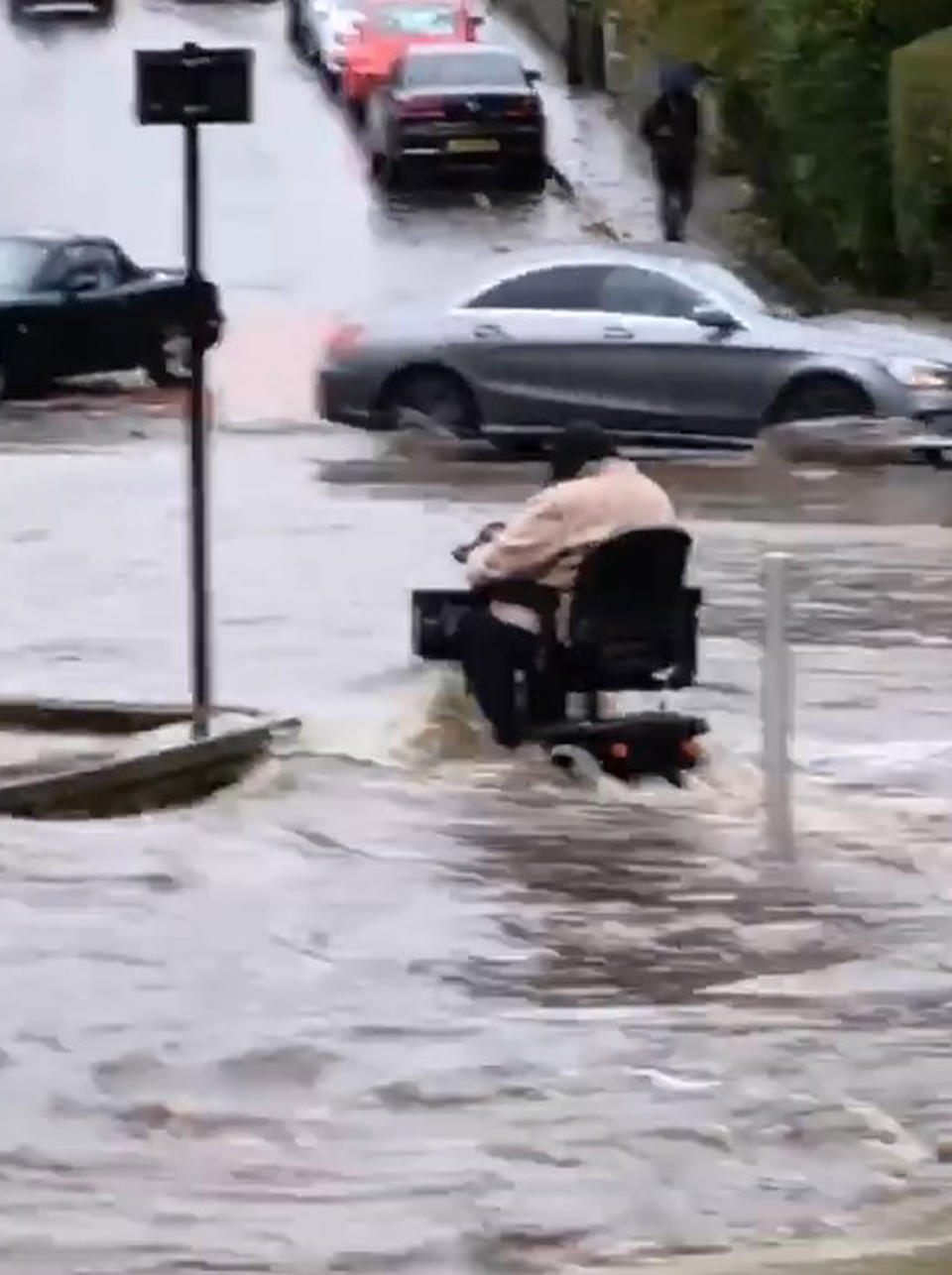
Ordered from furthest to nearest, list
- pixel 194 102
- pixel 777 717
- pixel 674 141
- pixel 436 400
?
pixel 674 141
pixel 436 400
pixel 194 102
pixel 777 717

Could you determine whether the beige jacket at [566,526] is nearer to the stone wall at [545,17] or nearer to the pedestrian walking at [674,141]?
the pedestrian walking at [674,141]

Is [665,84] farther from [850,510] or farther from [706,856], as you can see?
[706,856]

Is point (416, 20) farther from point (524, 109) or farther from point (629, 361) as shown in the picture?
point (629, 361)

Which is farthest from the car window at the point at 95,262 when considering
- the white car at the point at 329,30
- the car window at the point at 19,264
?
the white car at the point at 329,30

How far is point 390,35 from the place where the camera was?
43.9 meters

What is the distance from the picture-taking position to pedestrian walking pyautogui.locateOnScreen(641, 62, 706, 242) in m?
36.5

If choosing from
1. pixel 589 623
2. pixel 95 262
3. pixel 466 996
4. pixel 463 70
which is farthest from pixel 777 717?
pixel 463 70

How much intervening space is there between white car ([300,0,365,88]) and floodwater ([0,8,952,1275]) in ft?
86.2

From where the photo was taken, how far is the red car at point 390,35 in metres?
42.8

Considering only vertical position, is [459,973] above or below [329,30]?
below

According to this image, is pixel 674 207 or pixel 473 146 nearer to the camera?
pixel 674 207

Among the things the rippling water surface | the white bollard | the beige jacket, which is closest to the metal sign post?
the beige jacket

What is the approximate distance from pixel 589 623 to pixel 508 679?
37cm

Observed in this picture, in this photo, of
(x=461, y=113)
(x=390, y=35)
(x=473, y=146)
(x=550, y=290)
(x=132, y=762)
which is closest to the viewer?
(x=132, y=762)
